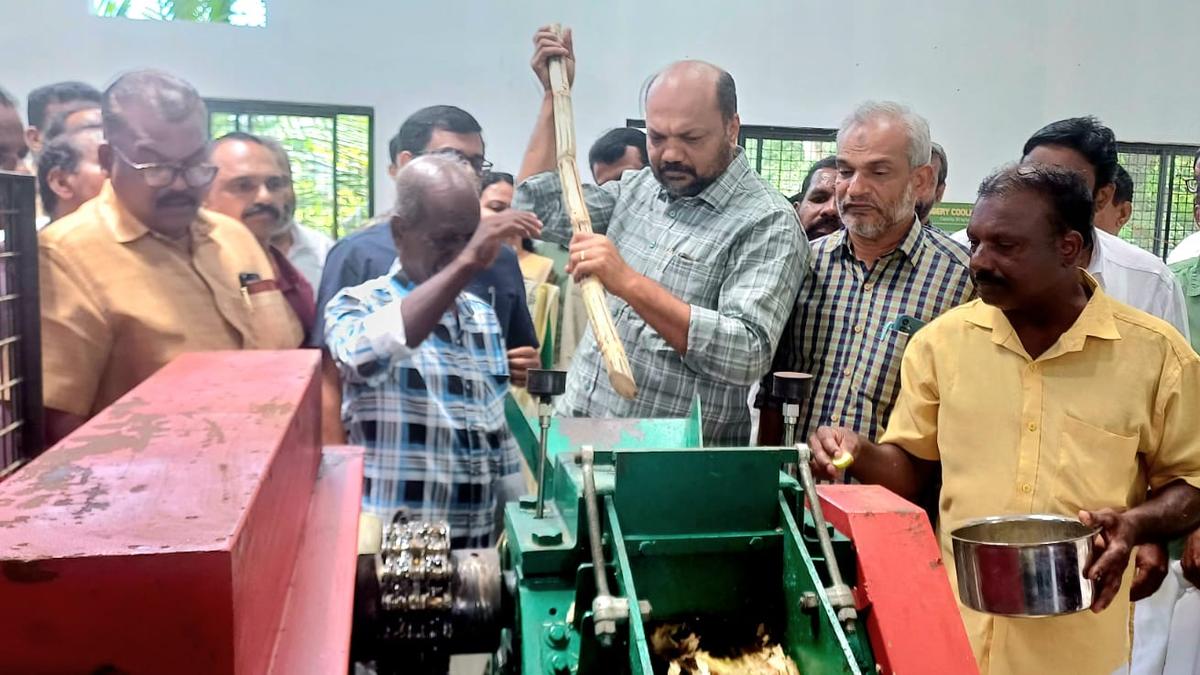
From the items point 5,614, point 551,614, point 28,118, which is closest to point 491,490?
point 551,614

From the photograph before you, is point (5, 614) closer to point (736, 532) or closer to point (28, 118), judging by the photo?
point (736, 532)

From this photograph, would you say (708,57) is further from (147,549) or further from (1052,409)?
(147,549)

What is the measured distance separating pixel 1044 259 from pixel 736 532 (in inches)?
33.9

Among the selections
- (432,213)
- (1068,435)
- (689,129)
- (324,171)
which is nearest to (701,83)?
(689,129)

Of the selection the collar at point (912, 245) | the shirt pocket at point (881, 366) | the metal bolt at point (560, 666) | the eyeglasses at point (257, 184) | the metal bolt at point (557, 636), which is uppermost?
the eyeglasses at point (257, 184)

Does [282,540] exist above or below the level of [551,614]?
above

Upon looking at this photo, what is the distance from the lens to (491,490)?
6.55 ft

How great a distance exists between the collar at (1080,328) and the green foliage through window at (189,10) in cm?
168

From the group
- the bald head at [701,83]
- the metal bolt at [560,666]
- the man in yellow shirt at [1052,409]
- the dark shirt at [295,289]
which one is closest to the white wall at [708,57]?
the bald head at [701,83]

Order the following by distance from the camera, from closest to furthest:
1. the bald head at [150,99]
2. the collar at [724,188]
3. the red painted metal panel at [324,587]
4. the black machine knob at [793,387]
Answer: the red painted metal panel at [324,587] < the black machine knob at [793,387] < the bald head at [150,99] < the collar at [724,188]

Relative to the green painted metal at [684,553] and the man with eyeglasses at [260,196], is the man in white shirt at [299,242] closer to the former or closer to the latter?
the man with eyeglasses at [260,196]

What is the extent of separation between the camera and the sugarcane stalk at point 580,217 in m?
1.90

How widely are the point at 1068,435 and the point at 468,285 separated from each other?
1.26m

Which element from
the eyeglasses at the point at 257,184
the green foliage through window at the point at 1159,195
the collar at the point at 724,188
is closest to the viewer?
the eyeglasses at the point at 257,184
